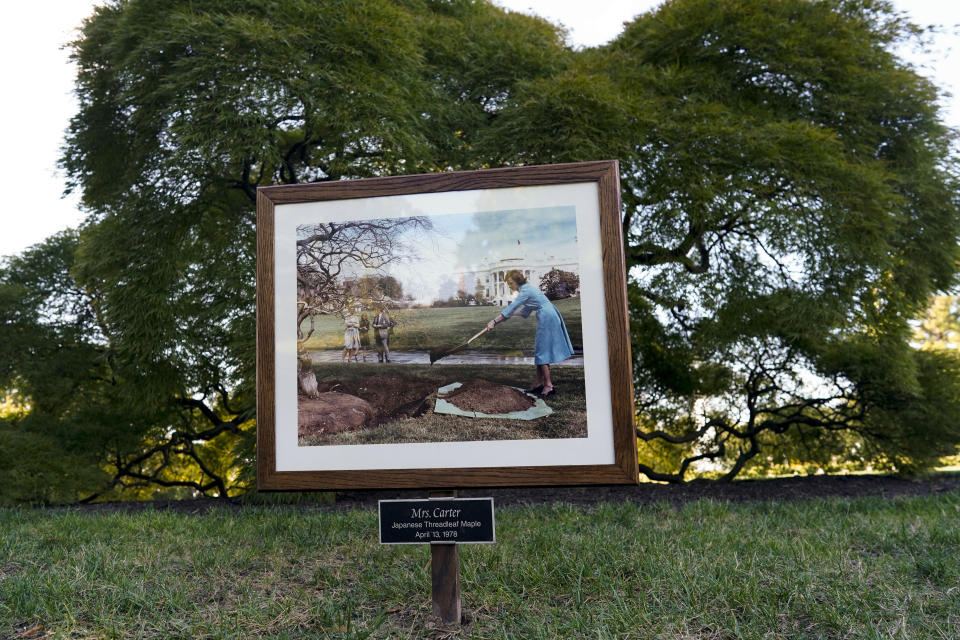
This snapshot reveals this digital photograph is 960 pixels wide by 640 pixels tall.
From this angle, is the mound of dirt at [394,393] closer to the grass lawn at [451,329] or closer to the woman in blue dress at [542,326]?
the grass lawn at [451,329]

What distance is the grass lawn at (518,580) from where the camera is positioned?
121 inches

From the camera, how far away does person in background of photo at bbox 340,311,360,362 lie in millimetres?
3453

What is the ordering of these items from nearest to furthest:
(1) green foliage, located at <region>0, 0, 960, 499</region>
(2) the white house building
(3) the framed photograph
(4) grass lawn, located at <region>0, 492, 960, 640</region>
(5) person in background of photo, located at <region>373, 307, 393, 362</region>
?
(4) grass lawn, located at <region>0, 492, 960, 640</region>, (3) the framed photograph, (2) the white house building, (5) person in background of photo, located at <region>373, 307, 393, 362</region>, (1) green foliage, located at <region>0, 0, 960, 499</region>

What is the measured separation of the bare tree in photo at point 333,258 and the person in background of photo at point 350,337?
7 centimetres

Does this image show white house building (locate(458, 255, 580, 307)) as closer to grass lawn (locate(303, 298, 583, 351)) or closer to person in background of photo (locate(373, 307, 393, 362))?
grass lawn (locate(303, 298, 583, 351))

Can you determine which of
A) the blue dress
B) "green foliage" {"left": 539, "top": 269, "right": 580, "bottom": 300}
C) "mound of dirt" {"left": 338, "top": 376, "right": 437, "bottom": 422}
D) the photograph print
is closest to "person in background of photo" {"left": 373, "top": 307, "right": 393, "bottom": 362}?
the photograph print

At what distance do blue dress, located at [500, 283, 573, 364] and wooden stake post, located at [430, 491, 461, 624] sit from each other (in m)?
1.02

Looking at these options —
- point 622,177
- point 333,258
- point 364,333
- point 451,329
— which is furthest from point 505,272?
point 622,177

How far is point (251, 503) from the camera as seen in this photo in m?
7.75

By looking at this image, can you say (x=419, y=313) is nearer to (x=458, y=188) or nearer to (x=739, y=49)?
(x=458, y=188)

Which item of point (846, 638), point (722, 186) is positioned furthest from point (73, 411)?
point (846, 638)

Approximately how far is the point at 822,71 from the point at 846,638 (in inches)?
297

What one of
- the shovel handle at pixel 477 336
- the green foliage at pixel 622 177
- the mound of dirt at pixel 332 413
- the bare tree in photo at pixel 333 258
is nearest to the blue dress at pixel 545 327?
the shovel handle at pixel 477 336

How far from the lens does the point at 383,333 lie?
3.46 meters
